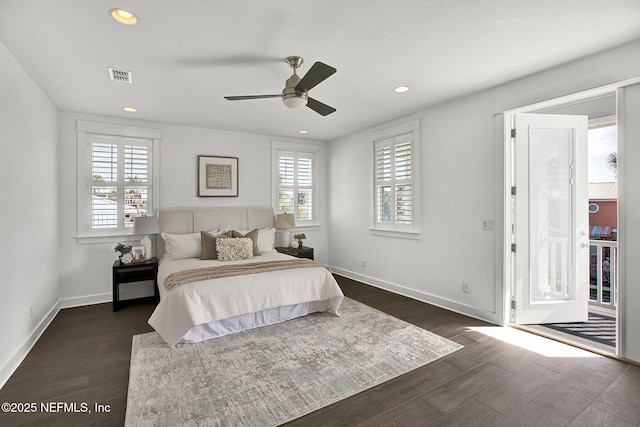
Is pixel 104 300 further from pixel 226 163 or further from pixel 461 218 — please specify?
pixel 461 218

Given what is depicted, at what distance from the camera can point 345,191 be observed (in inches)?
234

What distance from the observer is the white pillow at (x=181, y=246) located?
173 inches

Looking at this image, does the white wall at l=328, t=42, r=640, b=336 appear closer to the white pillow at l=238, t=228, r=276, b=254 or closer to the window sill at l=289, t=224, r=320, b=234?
the window sill at l=289, t=224, r=320, b=234

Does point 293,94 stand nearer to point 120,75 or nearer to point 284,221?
point 120,75

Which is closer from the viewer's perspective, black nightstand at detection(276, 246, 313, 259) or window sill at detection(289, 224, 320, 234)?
black nightstand at detection(276, 246, 313, 259)

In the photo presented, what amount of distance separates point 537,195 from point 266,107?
343 cm

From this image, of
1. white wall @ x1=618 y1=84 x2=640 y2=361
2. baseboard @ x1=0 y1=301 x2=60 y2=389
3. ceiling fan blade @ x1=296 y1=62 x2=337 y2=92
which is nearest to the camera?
ceiling fan blade @ x1=296 y1=62 x2=337 y2=92

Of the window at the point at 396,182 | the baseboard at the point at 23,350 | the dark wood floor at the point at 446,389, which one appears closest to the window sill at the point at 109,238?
the baseboard at the point at 23,350

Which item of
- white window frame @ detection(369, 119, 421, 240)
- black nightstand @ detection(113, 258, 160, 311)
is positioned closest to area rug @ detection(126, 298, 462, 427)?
black nightstand @ detection(113, 258, 160, 311)

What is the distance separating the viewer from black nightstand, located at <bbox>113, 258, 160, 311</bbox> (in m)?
4.04

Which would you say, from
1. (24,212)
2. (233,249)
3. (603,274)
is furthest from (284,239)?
(603,274)

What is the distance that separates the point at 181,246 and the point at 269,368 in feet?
8.35

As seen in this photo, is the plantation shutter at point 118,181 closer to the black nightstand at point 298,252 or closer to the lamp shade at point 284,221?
the lamp shade at point 284,221

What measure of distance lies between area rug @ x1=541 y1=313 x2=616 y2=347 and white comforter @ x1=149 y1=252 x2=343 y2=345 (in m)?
2.49
